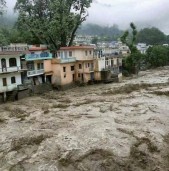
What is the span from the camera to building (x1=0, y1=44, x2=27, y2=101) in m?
31.2

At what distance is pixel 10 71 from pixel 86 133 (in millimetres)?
15721

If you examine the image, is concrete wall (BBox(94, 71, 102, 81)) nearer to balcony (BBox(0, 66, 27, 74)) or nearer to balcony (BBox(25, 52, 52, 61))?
balcony (BBox(25, 52, 52, 61))

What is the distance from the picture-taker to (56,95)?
109 feet

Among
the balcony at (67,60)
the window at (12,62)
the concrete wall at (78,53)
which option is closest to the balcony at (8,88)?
the window at (12,62)

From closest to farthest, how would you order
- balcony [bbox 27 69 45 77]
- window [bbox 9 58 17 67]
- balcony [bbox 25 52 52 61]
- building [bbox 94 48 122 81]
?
window [bbox 9 58 17 67] < balcony [bbox 27 69 45 77] < balcony [bbox 25 52 52 61] < building [bbox 94 48 122 81]

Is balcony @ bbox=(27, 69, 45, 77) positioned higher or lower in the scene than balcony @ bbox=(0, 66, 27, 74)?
lower

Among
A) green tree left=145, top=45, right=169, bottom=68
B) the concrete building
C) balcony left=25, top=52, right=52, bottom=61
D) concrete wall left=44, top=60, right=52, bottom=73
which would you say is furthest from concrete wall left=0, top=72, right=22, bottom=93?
green tree left=145, top=45, right=169, bottom=68

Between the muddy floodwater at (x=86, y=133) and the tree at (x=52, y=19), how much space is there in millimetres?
13492

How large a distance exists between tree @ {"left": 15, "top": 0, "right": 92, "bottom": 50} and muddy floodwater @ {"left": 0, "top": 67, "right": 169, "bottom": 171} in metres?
13.5

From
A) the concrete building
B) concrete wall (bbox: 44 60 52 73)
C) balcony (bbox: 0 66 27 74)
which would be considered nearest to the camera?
balcony (bbox: 0 66 27 74)

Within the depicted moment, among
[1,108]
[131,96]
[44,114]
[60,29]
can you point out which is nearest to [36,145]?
[44,114]

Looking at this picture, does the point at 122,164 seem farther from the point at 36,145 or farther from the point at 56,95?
the point at 56,95

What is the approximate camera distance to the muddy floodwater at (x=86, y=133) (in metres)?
14.9

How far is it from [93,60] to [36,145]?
26.2m
